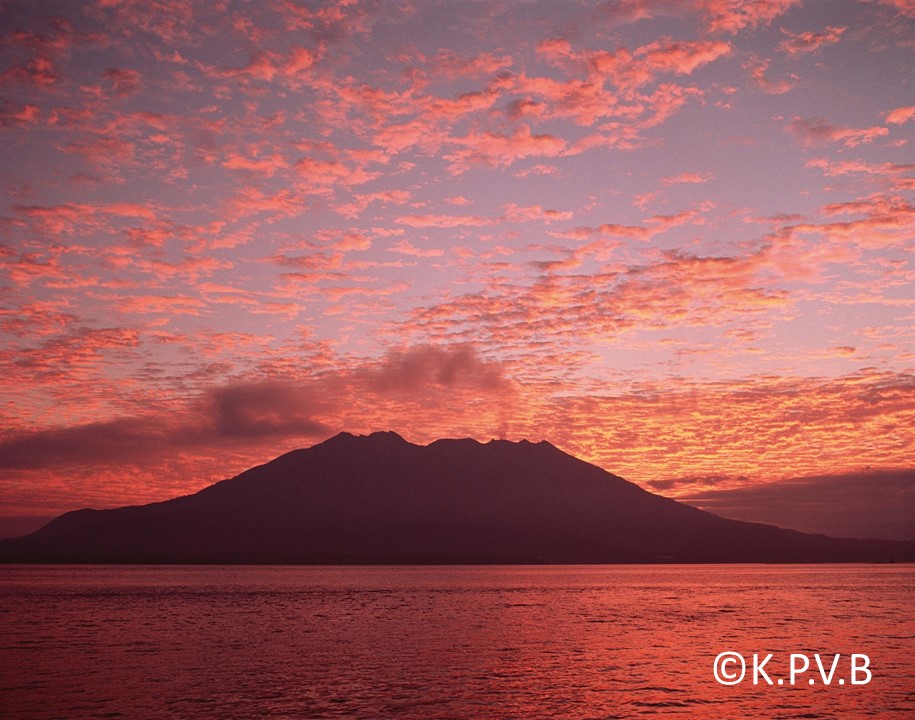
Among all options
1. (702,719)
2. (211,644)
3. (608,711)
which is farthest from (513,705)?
(211,644)

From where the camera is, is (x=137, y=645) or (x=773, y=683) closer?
(x=773, y=683)

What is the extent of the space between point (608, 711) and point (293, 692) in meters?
14.5

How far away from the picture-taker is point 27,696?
39188mm

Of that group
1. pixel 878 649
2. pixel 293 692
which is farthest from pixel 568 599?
pixel 293 692

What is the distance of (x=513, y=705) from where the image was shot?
3734 cm

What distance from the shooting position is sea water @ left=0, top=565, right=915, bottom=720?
122ft

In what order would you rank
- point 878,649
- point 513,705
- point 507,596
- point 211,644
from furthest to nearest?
1. point 507,596
2. point 211,644
3. point 878,649
4. point 513,705

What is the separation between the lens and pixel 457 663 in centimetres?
5141

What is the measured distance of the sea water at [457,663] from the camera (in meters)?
37.1

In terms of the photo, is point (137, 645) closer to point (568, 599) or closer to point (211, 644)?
point (211, 644)

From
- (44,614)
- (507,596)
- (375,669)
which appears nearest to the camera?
(375,669)

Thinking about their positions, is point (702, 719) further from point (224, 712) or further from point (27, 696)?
point (27, 696)

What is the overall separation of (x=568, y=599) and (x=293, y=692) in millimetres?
84962

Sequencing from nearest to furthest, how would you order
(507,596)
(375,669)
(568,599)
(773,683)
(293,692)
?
(293,692) < (773,683) < (375,669) < (568,599) < (507,596)
